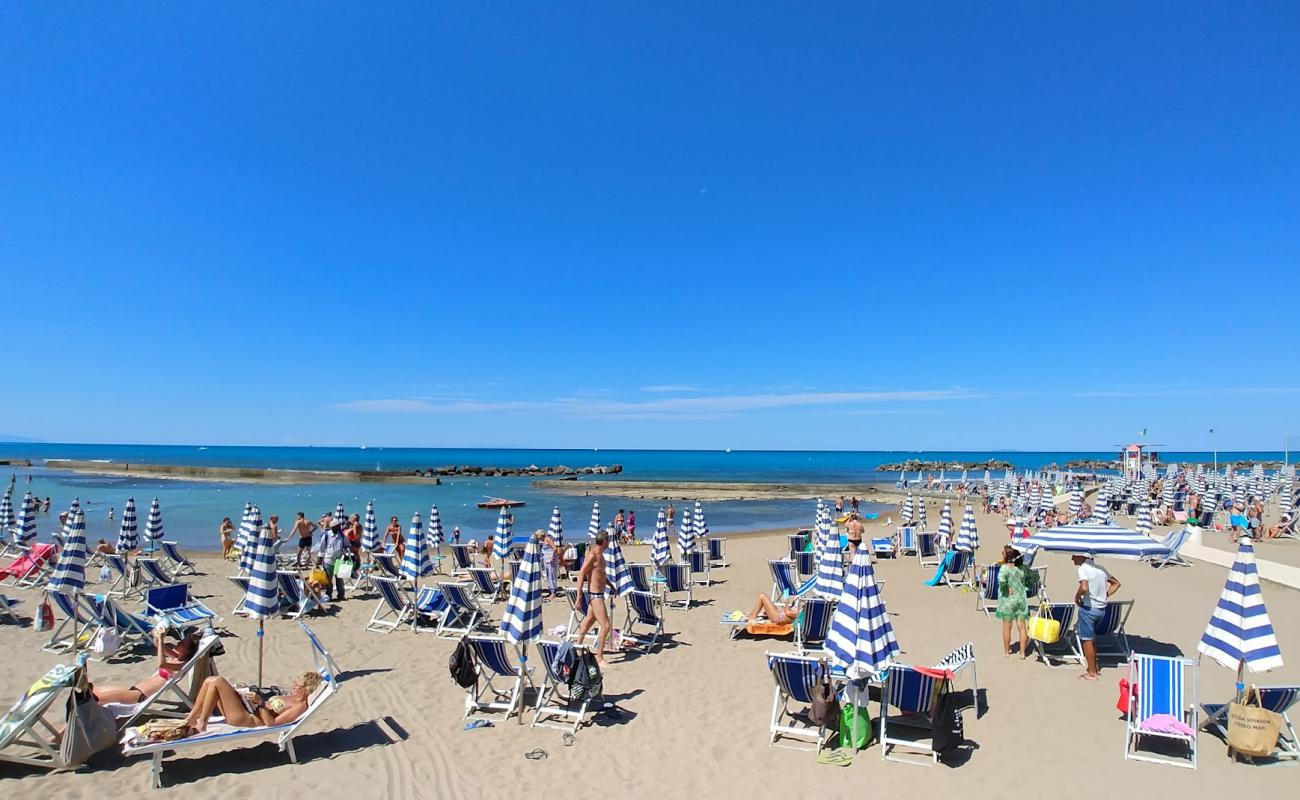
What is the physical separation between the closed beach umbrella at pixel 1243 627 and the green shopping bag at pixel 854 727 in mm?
2754

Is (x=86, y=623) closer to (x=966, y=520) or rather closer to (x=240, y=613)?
(x=240, y=613)

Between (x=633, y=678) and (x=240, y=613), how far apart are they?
6718 mm

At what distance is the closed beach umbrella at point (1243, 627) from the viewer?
5.36 metres

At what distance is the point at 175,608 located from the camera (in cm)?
860

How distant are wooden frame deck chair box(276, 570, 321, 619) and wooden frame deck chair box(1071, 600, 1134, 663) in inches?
402

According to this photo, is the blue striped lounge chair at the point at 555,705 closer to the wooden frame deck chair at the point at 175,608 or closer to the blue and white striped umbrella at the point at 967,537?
the wooden frame deck chair at the point at 175,608

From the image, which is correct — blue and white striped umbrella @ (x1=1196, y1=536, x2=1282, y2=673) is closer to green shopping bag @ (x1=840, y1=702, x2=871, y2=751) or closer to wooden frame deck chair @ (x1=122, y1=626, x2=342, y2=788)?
green shopping bag @ (x1=840, y1=702, x2=871, y2=751)

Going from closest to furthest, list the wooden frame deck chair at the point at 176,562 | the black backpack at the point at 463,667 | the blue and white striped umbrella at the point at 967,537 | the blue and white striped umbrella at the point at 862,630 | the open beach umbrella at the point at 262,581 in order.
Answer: the blue and white striped umbrella at the point at 862,630 → the black backpack at the point at 463,667 → the open beach umbrella at the point at 262,581 → the blue and white striped umbrella at the point at 967,537 → the wooden frame deck chair at the point at 176,562

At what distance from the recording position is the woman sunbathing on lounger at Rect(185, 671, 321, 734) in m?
5.27

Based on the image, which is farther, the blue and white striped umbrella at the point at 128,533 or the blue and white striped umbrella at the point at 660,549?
the blue and white striped umbrella at the point at 128,533

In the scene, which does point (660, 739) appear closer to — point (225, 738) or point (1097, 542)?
point (225, 738)

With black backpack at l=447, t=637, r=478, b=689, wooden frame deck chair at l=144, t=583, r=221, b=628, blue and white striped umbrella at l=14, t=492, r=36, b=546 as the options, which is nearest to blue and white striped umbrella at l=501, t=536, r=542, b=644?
black backpack at l=447, t=637, r=478, b=689

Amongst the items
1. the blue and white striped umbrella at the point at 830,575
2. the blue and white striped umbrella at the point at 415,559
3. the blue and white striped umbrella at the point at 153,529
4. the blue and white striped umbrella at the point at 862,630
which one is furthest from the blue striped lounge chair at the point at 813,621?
the blue and white striped umbrella at the point at 153,529

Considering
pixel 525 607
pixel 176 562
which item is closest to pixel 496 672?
pixel 525 607
